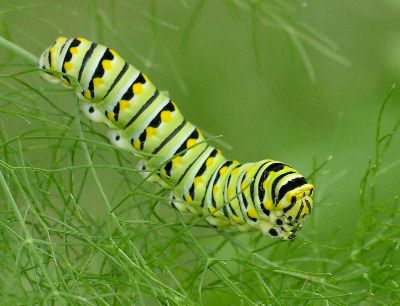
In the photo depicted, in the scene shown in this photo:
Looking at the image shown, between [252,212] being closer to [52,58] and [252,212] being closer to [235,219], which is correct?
[235,219]

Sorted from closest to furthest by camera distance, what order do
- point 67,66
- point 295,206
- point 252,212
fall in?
point 295,206 → point 252,212 → point 67,66

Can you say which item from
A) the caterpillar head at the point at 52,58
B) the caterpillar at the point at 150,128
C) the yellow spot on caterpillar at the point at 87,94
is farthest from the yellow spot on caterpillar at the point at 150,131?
the caterpillar head at the point at 52,58

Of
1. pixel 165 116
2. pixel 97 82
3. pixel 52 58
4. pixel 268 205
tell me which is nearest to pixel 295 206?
pixel 268 205

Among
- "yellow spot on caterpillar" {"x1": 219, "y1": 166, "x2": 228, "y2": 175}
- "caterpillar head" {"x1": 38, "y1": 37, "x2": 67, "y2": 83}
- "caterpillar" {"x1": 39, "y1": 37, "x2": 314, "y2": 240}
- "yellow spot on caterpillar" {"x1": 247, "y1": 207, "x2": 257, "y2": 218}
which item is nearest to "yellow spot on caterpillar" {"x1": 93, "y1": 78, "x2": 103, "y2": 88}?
"caterpillar" {"x1": 39, "y1": 37, "x2": 314, "y2": 240}

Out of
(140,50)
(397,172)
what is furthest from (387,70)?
(140,50)

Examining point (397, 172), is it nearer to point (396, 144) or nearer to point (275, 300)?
point (396, 144)

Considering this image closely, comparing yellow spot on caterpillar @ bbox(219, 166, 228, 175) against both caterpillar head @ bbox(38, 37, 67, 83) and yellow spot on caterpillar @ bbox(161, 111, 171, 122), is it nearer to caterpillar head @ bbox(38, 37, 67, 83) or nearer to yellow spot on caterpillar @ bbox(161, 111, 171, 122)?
yellow spot on caterpillar @ bbox(161, 111, 171, 122)

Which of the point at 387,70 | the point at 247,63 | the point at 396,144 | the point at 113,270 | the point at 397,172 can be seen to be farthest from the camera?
the point at 247,63
